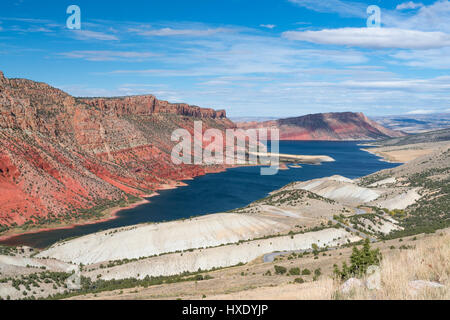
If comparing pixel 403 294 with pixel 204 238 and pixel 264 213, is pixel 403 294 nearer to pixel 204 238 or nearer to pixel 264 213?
pixel 204 238

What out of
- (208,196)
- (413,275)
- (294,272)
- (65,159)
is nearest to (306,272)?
(294,272)

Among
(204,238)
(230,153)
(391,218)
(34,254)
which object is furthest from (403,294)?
(230,153)

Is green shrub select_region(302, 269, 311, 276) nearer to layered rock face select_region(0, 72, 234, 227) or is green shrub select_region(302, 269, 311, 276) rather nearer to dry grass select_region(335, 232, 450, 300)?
dry grass select_region(335, 232, 450, 300)

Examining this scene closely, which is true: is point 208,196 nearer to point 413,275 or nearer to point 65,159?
point 65,159

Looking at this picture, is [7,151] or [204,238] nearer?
[204,238]

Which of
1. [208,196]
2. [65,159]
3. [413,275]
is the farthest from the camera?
[208,196]

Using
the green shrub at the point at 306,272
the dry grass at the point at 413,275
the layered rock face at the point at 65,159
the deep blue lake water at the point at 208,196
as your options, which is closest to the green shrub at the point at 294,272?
the green shrub at the point at 306,272
